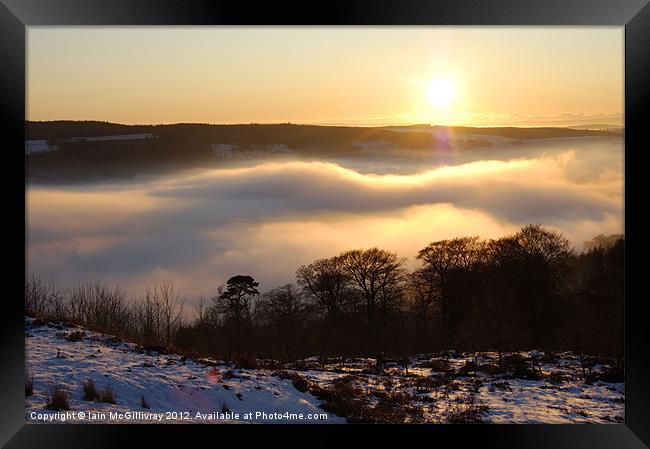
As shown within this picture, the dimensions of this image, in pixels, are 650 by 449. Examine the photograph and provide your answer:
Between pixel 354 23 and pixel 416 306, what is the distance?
19.5 feet

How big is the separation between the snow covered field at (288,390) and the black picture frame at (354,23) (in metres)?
0.55

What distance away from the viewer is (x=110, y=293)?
22.5 feet

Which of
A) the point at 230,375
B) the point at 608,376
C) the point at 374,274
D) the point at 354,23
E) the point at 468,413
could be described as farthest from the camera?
the point at 374,274

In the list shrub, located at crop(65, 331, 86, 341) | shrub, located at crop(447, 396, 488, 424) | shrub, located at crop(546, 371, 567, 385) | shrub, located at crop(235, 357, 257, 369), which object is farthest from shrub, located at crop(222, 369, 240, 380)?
shrub, located at crop(546, 371, 567, 385)

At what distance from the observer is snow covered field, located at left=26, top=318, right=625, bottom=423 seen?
4.52m

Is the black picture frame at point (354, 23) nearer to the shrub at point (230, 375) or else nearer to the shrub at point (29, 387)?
the shrub at point (29, 387)

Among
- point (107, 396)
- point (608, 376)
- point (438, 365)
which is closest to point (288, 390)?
point (107, 396)

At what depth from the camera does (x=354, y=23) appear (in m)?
3.52

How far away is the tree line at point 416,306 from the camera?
6.90 m

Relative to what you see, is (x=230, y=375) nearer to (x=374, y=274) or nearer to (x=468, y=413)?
(x=468, y=413)

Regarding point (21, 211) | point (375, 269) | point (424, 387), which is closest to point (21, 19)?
point (21, 211)

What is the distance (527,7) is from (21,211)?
10.6ft

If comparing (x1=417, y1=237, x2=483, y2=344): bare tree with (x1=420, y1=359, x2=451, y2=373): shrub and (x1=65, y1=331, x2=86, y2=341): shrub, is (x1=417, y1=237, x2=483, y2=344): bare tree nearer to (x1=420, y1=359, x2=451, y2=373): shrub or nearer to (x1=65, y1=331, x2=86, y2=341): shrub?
(x1=420, y1=359, x2=451, y2=373): shrub

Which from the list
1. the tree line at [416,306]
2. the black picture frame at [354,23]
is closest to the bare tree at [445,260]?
the tree line at [416,306]
